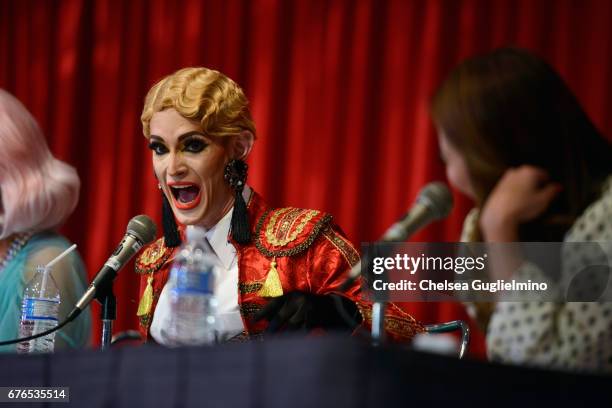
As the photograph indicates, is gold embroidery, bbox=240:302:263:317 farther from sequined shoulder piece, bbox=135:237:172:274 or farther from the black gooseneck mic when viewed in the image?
the black gooseneck mic

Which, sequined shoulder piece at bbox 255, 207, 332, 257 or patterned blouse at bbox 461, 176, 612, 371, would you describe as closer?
patterned blouse at bbox 461, 176, 612, 371

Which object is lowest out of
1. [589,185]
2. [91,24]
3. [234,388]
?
[234,388]

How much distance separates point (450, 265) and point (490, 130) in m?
0.29

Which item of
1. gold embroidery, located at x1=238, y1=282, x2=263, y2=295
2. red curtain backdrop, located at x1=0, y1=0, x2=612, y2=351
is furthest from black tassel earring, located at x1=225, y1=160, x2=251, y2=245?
red curtain backdrop, located at x1=0, y1=0, x2=612, y2=351

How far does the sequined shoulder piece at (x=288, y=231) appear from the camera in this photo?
2354mm

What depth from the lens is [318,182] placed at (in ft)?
10.8

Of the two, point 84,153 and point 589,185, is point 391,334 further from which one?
point 84,153

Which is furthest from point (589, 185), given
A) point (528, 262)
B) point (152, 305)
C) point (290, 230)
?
point (152, 305)

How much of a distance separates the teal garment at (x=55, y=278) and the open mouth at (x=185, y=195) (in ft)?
1.35

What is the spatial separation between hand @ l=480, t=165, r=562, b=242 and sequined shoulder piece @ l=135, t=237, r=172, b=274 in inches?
41.1

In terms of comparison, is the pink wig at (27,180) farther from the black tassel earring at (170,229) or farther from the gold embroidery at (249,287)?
the gold embroidery at (249,287)

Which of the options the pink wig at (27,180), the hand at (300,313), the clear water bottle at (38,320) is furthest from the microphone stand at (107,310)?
the pink wig at (27,180)

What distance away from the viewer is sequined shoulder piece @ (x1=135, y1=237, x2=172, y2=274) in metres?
2.48

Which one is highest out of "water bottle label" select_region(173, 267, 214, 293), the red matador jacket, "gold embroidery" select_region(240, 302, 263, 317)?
the red matador jacket
